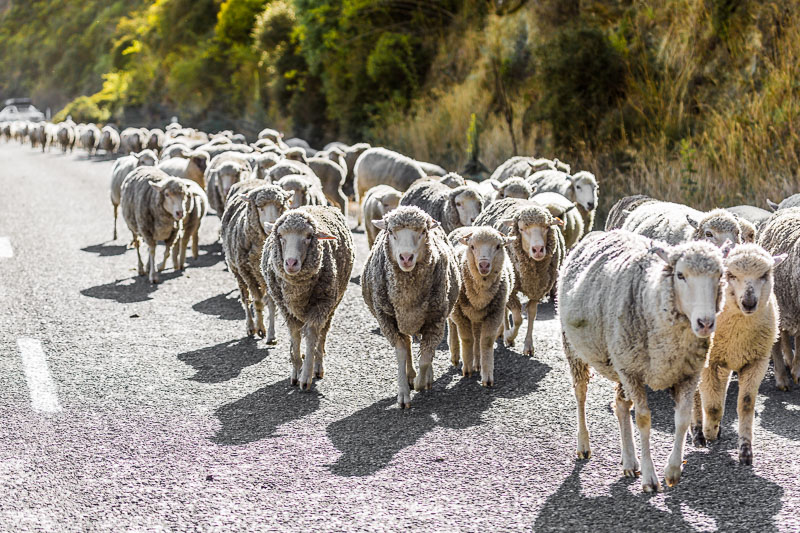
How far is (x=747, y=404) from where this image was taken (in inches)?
228

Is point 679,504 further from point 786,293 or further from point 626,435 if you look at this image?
point 786,293

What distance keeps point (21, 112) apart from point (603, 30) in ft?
186

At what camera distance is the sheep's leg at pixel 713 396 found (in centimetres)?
599

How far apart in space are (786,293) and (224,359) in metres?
4.67

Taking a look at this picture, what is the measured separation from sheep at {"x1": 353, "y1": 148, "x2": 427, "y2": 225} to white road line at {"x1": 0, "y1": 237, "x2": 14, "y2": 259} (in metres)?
5.75

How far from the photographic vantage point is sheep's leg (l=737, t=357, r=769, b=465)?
5688mm

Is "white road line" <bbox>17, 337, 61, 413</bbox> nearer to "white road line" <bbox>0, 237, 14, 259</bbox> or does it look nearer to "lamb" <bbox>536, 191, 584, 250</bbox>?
"lamb" <bbox>536, 191, 584, 250</bbox>

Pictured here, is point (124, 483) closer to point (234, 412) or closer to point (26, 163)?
point (234, 412)

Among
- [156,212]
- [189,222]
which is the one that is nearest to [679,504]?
[156,212]

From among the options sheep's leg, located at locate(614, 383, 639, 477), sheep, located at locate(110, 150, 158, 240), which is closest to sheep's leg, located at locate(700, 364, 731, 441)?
sheep's leg, located at locate(614, 383, 639, 477)

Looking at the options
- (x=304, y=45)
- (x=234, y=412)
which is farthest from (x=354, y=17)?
(x=234, y=412)

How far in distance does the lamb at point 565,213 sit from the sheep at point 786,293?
2.67 metres

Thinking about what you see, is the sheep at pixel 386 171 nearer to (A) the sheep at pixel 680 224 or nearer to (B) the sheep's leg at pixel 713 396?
(A) the sheep at pixel 680 224

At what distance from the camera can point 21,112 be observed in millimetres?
66125
